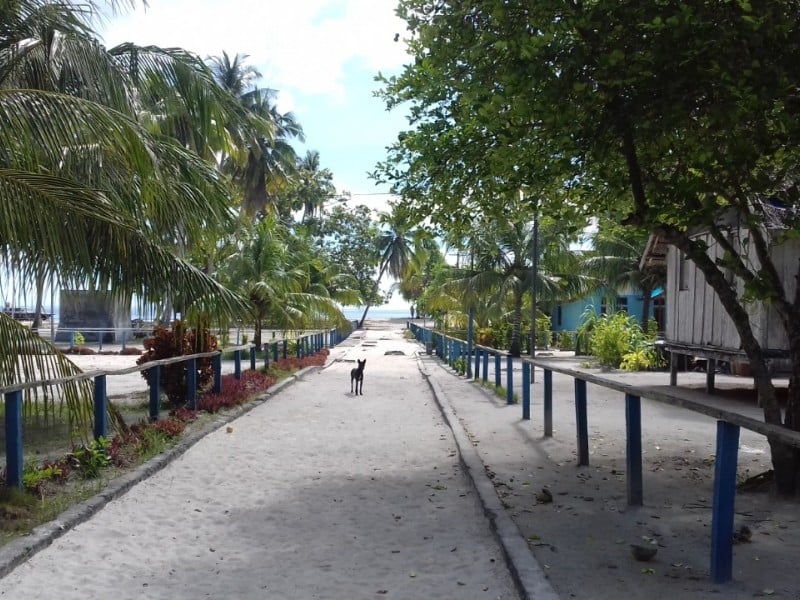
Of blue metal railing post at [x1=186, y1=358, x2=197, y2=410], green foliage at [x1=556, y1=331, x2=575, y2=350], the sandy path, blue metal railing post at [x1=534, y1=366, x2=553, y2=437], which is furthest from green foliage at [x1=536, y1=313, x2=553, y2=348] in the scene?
the sandy path

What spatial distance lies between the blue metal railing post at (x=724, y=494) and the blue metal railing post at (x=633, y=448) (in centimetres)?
154

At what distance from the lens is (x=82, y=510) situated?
5.68 m

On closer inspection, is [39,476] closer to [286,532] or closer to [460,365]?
[286,532]

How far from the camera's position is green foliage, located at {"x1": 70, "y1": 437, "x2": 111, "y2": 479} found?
687 cm

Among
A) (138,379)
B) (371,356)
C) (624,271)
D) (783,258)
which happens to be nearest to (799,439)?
(783,258)

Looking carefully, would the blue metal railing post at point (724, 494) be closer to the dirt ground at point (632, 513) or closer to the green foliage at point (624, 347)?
the dirt ground at point (632, 513)

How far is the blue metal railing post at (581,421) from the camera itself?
762 cm

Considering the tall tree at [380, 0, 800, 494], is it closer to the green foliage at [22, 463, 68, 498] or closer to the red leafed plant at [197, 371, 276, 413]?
the green foliage at [22, 463, 68, 498]

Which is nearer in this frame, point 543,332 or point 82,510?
point 82,510

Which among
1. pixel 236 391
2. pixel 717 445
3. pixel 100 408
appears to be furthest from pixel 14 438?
pixel 236 391

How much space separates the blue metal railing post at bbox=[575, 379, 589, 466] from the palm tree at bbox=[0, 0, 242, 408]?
3669 mm

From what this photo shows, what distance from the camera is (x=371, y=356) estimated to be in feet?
105

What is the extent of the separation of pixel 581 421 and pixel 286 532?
3441 mm

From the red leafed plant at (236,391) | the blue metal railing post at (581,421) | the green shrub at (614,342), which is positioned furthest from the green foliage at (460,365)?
the blue metal railing post at (581,421)
